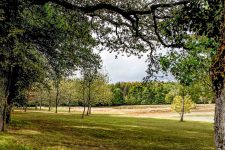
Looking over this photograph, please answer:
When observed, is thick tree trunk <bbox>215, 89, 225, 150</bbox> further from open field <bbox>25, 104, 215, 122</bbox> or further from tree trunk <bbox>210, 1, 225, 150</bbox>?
open field <bbox>25, 104, 215, 122</bbox>

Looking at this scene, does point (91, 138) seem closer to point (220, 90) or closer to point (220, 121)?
point (220, 121)

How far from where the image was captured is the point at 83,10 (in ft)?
56.2

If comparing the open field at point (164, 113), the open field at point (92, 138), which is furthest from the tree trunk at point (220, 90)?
the open field at point (164, 113)

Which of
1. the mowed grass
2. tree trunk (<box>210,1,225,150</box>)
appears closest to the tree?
tree trunk (<box>210,1,225,150</box>)

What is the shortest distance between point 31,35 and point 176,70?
19637 millimetres

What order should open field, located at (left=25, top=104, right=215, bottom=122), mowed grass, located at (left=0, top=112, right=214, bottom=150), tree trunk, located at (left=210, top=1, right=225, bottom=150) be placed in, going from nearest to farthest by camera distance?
tree trunk, located at (left=210, top=1, right=225, bottom=150) < mowed grass, located at (left=0, top=112, right=214, bottom=150) < open field, located at (left=25, top=104, right=215, bottom=122)

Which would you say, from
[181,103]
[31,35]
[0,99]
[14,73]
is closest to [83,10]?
[31,35]

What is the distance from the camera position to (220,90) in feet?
27.7

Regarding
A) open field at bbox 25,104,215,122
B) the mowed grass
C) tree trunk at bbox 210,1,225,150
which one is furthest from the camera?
open field at bbox 25,104,215,122

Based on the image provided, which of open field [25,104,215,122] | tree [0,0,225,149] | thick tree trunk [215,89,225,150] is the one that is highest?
tree [0,0,225,149]

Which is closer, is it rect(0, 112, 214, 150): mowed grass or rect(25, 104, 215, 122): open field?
rect(0, 112, 214, 150): mowed grass

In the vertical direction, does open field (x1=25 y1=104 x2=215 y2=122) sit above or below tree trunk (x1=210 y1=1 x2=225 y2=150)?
below

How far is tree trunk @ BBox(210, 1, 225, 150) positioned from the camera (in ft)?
27.5

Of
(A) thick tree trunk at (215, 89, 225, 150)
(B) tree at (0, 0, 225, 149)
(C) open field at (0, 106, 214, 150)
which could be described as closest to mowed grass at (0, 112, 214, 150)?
(C) open field at (0, 106, 214, 150)
